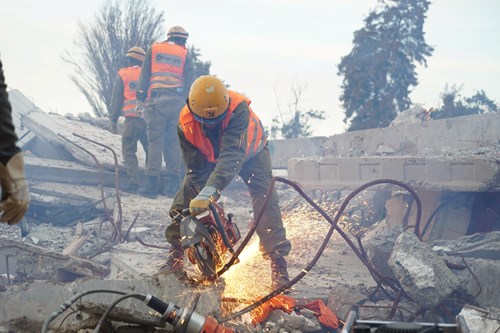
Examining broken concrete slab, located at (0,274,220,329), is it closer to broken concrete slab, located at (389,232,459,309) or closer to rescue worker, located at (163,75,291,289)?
rescue worker, located at (163,75,291,289)

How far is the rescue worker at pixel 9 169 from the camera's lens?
229 cm

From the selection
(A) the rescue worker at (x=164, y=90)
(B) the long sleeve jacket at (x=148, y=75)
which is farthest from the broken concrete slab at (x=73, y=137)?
(B) the long sleeve jacket at (x=148, y=75)

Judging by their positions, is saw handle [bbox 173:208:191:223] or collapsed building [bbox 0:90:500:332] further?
saw handle [bbox 173:208:191:223]

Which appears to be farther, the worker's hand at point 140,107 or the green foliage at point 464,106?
the green foliage at point 464,106

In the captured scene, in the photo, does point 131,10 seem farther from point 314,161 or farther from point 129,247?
point 129,247

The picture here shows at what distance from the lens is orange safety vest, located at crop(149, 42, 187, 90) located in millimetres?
9797

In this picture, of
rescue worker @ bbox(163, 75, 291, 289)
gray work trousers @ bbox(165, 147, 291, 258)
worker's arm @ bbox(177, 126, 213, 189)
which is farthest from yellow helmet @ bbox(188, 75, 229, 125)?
gray work trousers @ bbox(165, 147, 291, 258)

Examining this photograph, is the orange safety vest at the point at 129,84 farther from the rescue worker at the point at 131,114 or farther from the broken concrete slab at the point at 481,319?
the broken concrete slab at the point at 481,319

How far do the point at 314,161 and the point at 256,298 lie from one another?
4.44 meters

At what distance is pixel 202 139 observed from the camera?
16.9 ft

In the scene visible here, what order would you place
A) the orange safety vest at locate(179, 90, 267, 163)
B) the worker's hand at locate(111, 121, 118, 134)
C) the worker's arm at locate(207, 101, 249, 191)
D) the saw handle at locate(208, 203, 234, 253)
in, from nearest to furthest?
the saw handle at locate(208, 203, 234, 253), the worker's arm at locate(207, 101, 249, 191), the orange safety vest at locate(179, 90, 267, 163), the worker's hand at locate(111, 121, 118, 134)

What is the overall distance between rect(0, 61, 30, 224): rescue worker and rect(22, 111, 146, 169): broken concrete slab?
24.3 ft

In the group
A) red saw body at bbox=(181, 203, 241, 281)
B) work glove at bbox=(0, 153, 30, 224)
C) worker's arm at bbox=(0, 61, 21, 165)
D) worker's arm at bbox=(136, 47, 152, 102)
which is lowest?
red saw body at bbox=(181, 203, 241, 281)

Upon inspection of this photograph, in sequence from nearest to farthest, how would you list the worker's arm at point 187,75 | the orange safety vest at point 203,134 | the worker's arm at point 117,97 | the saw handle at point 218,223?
the saw handle at point 218,223 < the orange safety vest at point 203,134 < the worker's arm at point 187,75 < the worker's arm at point 117,97
